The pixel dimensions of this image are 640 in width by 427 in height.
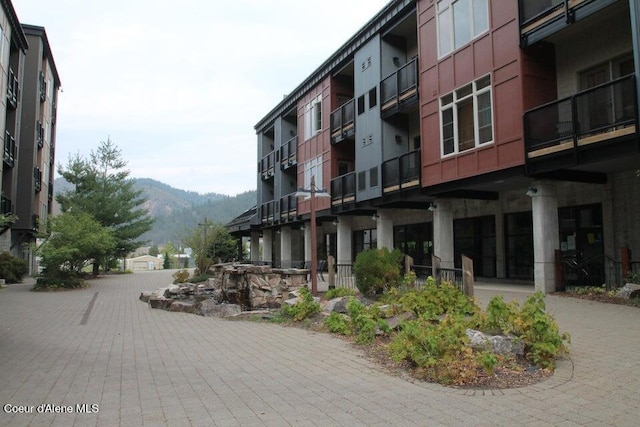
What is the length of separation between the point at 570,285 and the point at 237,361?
11.4 metres

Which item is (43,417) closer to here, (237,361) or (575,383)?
(237,361)

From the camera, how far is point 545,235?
13.0m

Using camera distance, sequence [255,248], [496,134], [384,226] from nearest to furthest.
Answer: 1. [496,134]
2. [384,226]
3. [255,248]

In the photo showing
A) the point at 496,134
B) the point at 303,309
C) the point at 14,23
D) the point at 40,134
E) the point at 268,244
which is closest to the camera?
the point at 303,309

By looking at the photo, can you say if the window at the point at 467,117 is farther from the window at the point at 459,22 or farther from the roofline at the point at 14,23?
the roofline at the point at 14,23

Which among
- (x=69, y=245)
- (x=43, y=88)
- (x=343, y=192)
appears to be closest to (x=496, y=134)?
(x=343, y=192)

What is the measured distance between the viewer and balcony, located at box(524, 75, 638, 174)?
10539 mm

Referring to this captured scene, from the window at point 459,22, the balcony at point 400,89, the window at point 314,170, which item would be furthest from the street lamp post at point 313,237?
the window at point 314,170

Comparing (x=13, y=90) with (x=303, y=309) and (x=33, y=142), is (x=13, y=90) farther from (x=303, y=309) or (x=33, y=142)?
(x=303, y=309)

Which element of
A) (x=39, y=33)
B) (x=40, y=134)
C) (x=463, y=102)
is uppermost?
(x=39, y=33)

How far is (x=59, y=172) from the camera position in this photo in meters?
34.8

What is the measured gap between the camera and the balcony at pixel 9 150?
2697cm

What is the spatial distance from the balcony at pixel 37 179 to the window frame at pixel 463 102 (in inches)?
1184

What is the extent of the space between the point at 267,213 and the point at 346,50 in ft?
48.6
